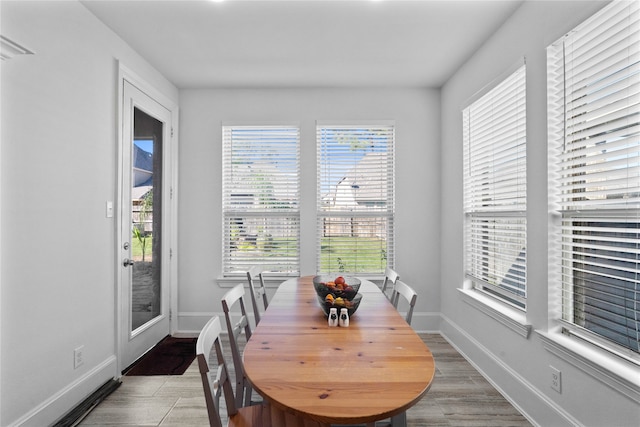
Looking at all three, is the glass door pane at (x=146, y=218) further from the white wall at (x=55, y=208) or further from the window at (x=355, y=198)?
the window at (x=355, y=198)

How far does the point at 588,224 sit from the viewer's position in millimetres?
1826

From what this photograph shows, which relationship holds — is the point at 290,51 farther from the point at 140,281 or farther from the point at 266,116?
the point at 140,281

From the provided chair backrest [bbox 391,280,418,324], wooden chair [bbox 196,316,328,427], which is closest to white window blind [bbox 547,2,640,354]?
chair backrest [bbox 391,280,418,324]

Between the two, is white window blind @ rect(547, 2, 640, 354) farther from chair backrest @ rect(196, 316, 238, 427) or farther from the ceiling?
chair backrest @ rect(196, 316, 238, 427)

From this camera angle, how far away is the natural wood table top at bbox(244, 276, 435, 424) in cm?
104

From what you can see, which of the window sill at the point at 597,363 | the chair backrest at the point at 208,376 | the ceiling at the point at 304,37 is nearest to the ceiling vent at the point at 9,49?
A: the ceiling at the point at 304,37

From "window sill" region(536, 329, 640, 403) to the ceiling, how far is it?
87.4 inches

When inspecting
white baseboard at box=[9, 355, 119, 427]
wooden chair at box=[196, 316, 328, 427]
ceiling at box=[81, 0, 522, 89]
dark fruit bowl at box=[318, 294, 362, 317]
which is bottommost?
white baseboard at box=[9, 355, 119, 427]

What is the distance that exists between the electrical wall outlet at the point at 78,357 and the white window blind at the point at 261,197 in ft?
5.37

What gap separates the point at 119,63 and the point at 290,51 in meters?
1.41

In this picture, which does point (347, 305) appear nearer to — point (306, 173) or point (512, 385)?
point (512, 385)

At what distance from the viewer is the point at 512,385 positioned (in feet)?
7.67

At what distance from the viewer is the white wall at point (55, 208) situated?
181 centimetres

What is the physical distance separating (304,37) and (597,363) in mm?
2832
